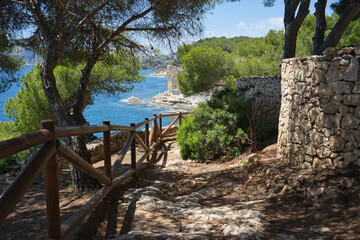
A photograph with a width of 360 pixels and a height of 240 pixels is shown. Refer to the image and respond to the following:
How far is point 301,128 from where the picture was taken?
15.0ft

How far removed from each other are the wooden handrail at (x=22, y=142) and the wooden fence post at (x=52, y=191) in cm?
6

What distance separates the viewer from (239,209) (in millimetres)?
3543

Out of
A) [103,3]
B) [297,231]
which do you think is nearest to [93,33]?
[103,3]

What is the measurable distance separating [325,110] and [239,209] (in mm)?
1869

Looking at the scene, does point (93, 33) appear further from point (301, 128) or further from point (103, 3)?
point (301, 128)

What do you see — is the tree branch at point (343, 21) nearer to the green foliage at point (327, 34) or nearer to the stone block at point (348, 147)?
the stone block at point (348, 147)

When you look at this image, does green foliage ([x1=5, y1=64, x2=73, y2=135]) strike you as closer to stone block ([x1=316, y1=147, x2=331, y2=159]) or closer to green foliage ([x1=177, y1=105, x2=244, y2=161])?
green foliage ([x1=177, y1=105, x2=244, y2=161])

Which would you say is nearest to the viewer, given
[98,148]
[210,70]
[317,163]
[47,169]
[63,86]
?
[47,169]

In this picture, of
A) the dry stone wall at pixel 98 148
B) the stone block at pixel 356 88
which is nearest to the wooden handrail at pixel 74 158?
the stone block at pixel 356 88

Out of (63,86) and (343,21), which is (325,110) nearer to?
(343,21)

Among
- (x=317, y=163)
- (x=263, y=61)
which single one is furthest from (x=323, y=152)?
(x=263, y=61)

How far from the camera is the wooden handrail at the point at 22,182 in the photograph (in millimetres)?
1485

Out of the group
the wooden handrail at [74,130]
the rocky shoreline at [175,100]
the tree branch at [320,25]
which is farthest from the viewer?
the rocky shoreline at [175,100]

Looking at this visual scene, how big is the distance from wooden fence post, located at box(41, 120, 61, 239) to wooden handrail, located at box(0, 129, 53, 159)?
58 millimetres
